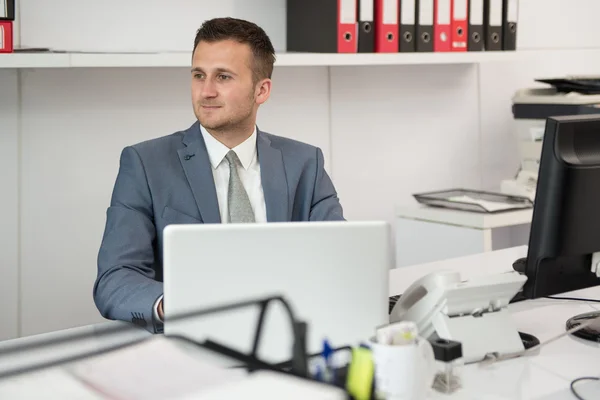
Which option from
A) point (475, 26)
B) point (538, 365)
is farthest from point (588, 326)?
point (475, 26)

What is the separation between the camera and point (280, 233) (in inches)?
53.1

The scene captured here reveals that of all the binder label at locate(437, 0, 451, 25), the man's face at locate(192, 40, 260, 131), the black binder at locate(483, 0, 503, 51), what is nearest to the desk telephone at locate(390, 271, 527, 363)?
the man's face at locate(192, 40, 260, 131)

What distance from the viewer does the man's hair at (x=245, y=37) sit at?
2.29 metres

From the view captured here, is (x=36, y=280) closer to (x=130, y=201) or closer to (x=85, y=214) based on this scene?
(x=85, y=214)

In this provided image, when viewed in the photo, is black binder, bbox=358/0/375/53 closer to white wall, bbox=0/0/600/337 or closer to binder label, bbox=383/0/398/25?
binder label, bbox=383/0/398/25

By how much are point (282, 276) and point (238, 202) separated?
889 mm

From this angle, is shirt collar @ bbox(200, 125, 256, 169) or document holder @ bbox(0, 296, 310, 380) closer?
document holder @ bbox(0, 296, 310, 380)

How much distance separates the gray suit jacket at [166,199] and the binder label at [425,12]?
995 millimetres

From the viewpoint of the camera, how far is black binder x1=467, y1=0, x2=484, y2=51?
3242 millimetres

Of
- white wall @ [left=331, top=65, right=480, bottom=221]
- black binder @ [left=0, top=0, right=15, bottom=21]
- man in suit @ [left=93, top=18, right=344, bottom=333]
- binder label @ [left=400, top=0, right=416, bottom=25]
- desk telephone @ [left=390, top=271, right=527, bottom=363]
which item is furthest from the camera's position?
white wall @ [left=331, top=65, right=480, bottom=221]

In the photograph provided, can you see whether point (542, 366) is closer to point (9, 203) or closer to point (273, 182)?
point (273, 182)

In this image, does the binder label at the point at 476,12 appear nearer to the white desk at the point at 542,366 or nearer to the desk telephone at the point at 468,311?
the white desk at the point at 542,366

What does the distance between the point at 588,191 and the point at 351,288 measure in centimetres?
54

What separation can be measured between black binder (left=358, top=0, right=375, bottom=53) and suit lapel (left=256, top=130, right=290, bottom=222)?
2.97 ft
